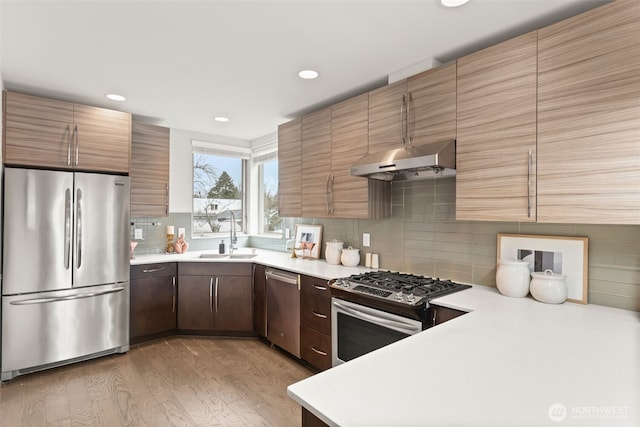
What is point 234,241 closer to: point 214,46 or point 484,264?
point 214,46

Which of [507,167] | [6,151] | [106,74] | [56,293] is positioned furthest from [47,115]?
[507,167]

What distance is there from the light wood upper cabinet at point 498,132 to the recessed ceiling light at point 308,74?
105 centimetres

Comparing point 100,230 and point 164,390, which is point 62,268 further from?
point 164,390

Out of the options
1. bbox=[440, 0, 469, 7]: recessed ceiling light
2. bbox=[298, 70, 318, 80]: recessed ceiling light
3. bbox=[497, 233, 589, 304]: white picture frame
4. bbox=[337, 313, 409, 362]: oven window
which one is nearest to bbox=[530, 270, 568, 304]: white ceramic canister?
bbox=[497, 233, 589, 304]: white picture frame

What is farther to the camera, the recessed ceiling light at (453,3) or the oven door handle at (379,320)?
the oven door handle at (379,320)

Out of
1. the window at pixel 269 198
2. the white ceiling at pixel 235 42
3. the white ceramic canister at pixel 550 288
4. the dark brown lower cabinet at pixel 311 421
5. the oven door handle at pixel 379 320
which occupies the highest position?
the white ceiling at pixel 235 42

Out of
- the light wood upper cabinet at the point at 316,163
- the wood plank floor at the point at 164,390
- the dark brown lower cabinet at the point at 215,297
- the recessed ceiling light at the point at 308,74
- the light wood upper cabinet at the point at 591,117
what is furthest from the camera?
the dark brown lower cabinet at the point at 215,297

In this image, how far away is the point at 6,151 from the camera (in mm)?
2750

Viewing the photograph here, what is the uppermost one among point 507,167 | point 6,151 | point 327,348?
point 6,151

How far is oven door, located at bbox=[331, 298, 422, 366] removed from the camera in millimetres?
2043

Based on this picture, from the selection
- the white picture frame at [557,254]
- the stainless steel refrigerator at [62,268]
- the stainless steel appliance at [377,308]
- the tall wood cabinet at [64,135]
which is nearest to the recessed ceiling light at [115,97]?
the tall wood cabinet at [64,135]

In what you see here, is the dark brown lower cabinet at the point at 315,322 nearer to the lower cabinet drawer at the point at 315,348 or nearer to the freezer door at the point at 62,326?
the lower cabinet drawer at the point at 315,348

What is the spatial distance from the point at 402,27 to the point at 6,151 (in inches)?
125

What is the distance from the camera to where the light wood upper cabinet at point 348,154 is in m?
2.78
